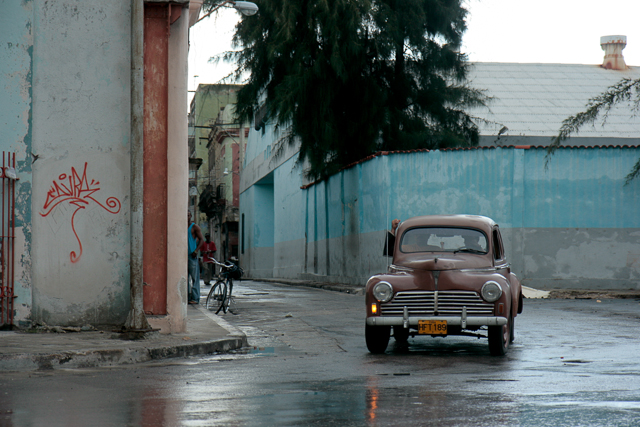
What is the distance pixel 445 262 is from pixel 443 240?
102cm

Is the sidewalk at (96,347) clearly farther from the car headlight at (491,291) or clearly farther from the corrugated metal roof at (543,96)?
the corrugated metal roof at (543,96)

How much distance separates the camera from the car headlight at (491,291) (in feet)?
30.3

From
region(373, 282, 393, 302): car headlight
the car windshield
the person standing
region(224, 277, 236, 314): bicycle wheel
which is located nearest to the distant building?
region(224, 277, 236, 314): bicycle wheel

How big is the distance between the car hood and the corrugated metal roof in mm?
20157

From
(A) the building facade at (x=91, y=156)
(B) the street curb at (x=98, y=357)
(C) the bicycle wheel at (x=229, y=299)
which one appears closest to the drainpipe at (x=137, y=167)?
(A) the building facade at (x=91, y=156)

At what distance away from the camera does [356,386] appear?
6.93m

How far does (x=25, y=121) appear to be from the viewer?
10.9 metres

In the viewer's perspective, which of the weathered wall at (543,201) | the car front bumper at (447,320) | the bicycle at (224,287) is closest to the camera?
the car front bumper at (447,320)

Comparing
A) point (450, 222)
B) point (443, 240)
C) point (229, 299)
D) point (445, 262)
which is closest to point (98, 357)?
point (445, 262)

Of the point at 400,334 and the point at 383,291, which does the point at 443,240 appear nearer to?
the point at 400,334

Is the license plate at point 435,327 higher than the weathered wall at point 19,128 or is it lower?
lower

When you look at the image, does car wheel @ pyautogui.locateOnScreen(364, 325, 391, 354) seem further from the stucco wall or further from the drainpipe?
the stucco wall

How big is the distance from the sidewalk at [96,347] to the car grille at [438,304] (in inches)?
90.8

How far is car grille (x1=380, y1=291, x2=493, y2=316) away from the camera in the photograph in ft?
30.5
